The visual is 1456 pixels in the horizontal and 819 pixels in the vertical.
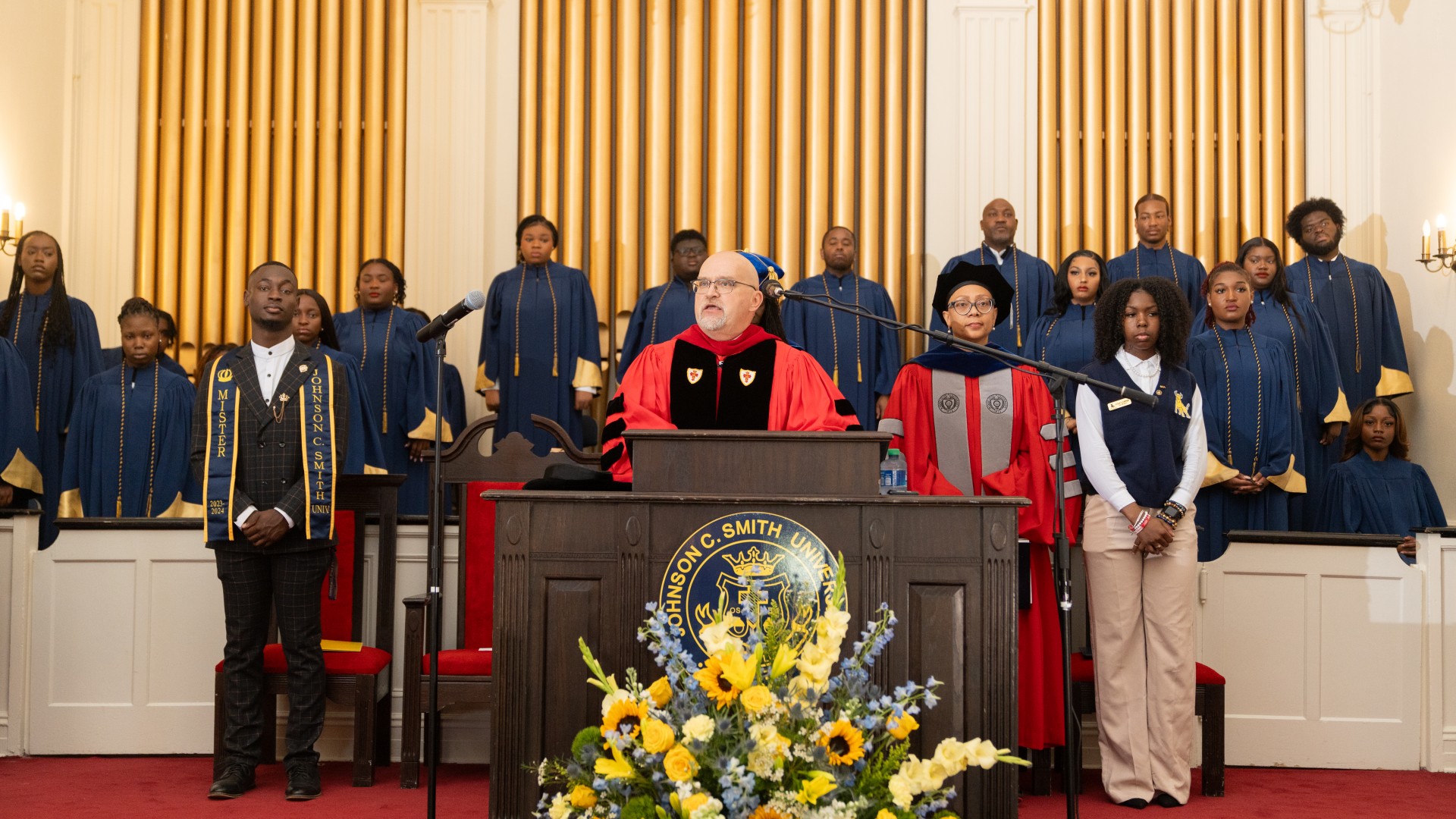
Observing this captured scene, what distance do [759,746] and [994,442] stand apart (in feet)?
8.81

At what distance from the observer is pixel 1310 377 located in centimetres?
709

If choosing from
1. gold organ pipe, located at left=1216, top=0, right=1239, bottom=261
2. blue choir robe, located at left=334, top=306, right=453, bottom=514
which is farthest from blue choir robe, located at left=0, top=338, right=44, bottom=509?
gold organ pipe, located at left=1216, top=0, right=1239, bottom=261

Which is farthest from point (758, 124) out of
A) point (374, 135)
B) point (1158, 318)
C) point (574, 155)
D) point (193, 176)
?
point (1158, 318)

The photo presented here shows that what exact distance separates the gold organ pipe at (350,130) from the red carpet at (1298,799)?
170 inches

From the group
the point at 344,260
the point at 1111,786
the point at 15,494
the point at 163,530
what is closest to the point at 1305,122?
the point at 1111,786

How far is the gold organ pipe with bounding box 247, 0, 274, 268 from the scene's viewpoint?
27.9 ft

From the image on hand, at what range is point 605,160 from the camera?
8.62 meters

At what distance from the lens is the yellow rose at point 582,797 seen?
2686 mm

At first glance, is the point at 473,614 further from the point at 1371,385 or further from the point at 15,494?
the point at 1371,385

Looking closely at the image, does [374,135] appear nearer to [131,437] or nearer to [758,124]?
[758,124]

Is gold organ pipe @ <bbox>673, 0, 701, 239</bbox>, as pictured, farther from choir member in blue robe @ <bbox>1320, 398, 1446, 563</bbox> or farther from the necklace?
choir member in blue robe @ <bbox>1320, 398, 1446, 563</bbox>

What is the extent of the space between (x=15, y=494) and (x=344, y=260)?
2794 millimetres

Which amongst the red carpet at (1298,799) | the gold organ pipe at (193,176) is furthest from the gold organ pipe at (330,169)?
the red carpet at (1298,799)

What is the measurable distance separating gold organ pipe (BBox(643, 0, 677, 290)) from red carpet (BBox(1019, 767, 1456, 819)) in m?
4.61
